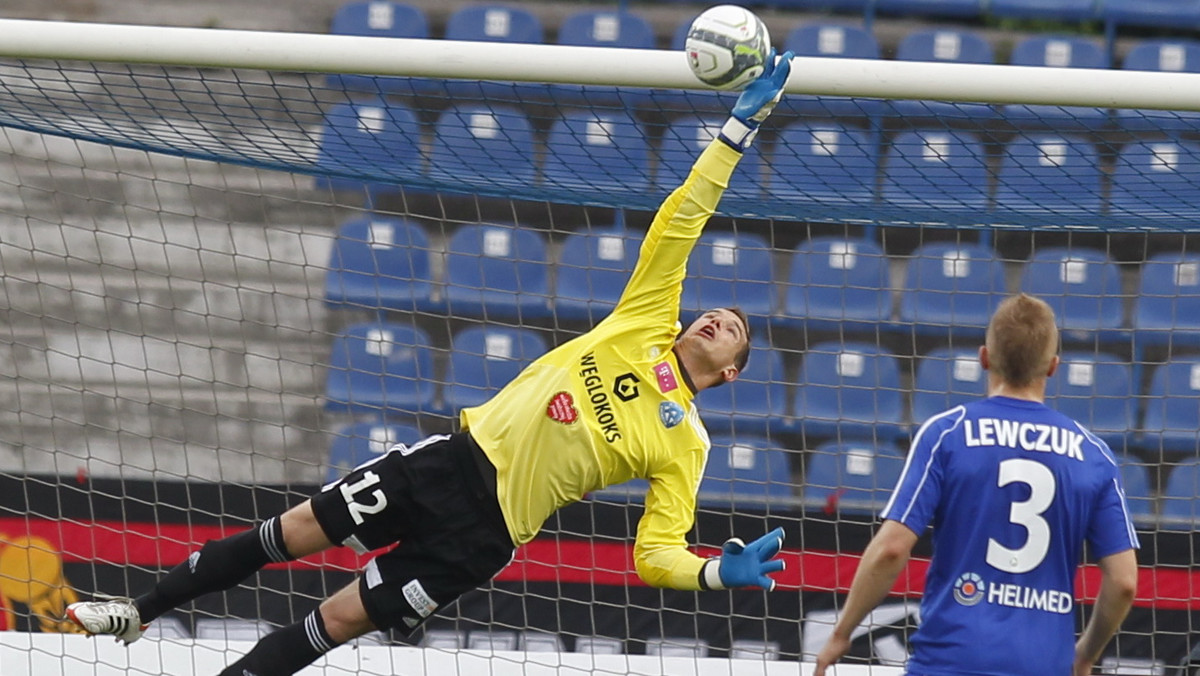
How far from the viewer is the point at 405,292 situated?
666 cm

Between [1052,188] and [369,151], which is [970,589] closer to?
[1052,188]

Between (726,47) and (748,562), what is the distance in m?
1.38

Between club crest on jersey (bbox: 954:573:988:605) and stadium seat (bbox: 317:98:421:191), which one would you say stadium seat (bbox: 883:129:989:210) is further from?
club crest on jersey (bbox: 954:573:988:605)

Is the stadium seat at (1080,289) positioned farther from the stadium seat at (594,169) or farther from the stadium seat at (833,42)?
the stadium seat at (594,169)

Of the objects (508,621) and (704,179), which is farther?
(508,621)

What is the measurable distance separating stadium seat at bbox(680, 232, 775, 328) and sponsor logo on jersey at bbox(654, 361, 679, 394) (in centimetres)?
240

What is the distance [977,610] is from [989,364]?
58 centimetres

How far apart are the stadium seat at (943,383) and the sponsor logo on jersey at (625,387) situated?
2.64 metres

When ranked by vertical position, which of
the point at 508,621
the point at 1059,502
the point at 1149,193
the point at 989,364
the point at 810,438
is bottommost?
the point at 508,621

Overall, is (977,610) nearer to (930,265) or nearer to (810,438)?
(810,438)

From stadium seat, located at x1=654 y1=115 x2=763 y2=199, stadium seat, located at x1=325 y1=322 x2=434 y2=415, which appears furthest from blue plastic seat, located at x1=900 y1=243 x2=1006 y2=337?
stadium seat, located at x1=325 y1=322 x2=434 y2=415

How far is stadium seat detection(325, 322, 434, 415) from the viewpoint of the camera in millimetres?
6434

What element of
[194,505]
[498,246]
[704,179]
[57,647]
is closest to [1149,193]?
[704,179]

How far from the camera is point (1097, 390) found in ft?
21.5
